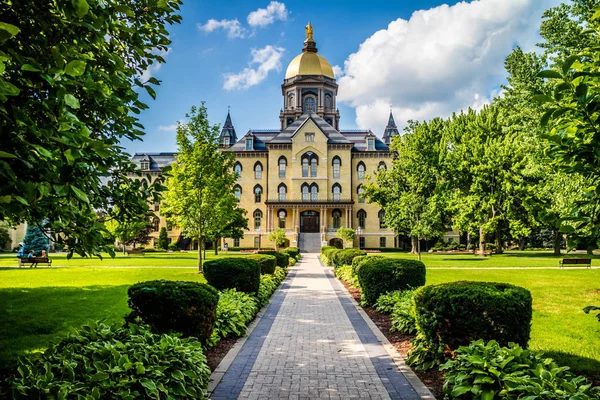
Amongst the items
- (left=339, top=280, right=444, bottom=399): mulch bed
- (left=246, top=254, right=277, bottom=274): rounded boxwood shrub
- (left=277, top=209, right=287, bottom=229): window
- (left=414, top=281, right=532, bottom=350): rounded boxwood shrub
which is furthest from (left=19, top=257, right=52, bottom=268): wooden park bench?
(left=277, top=209, right=287, bottom=229): window

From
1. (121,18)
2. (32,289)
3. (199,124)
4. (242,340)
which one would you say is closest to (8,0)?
(121,18)

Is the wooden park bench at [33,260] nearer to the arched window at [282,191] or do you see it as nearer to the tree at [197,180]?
the tree at [197,180]

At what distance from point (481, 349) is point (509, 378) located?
96cm

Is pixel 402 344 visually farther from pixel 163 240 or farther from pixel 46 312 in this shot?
pixel 163 240

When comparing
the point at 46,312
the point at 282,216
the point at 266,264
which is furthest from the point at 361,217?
the point at 46,312

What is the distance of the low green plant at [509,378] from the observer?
4.64 meters

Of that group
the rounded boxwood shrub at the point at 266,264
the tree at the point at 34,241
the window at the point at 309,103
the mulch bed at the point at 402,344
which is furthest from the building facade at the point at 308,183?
the mulch bed at the point at 402,344

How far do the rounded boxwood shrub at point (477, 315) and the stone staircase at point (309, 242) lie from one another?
166ft

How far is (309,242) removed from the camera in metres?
58.7

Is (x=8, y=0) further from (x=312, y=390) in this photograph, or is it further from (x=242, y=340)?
(x=242, y=340)

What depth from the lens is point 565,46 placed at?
75.6 feet

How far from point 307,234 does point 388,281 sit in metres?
47.4

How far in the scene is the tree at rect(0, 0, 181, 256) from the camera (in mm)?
3348

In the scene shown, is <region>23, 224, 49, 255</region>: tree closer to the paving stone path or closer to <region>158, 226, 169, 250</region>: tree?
<region>158, 226, 169, 250</region>: tree
